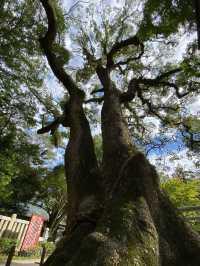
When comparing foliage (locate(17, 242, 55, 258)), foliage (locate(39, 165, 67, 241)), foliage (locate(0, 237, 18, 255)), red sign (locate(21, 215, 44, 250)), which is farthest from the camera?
foliage (locate(39, 165, 67, 241))

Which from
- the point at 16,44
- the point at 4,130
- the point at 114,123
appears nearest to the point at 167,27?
the point at 114,123

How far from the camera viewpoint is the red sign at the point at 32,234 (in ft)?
32.9

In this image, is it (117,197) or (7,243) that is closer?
(117,197)

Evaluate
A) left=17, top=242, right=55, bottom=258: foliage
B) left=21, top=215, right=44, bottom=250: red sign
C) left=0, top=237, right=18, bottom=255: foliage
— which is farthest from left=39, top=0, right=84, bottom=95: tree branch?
left=17, top=242, right=55, bottom=258: foliage

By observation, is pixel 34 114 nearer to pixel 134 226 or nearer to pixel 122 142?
pixel 122 142

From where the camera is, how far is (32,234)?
10.5 meters

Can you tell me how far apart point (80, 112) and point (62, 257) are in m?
4.00

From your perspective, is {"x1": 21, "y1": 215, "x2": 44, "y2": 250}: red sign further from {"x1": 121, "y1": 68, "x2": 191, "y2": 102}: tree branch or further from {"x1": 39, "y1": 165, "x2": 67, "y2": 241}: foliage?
{"x1": 39, "y1": 165, "x2": 67, "y2": 241}: foliage

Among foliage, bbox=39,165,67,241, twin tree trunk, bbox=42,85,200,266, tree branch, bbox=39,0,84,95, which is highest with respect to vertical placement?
foliage, bbox=39,165,67,241

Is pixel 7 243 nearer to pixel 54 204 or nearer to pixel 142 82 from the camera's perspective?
pixel 142 82

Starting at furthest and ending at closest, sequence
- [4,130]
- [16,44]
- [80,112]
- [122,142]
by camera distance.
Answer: [4,130]
[16,44]
[80,112]
[122,142]

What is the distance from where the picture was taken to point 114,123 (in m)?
6.47

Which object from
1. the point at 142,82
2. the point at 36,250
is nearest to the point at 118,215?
the point at 142,82

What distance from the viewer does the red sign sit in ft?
32.9
